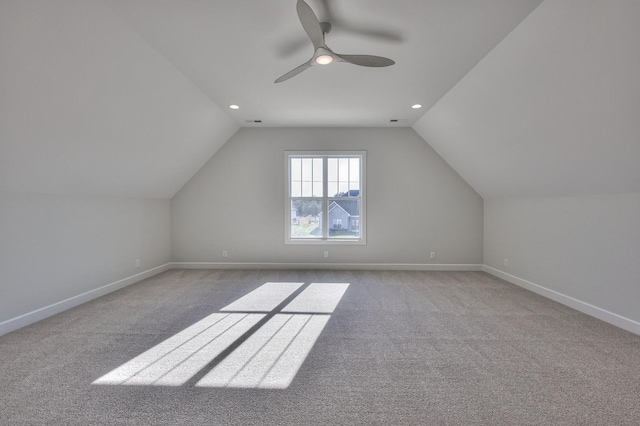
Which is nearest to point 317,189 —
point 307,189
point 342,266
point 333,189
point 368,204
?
point 307,189

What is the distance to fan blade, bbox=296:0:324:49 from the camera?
5.71 ft

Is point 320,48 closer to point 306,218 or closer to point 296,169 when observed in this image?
point 296,169

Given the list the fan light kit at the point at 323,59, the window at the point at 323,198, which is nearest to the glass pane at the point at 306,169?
the window at the point at 323,198

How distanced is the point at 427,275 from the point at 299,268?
7.57 feet

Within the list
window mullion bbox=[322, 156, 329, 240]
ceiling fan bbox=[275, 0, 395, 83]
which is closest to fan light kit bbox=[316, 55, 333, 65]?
ceiling fan bbox=[275, 0, 395, 83]

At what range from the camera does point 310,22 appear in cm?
190

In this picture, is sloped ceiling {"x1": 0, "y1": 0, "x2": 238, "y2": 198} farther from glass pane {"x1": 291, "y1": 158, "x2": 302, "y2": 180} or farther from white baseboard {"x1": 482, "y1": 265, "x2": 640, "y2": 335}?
white baseboard {"x1": 482, "y1": 265, "x2": 640, "y2": 335}

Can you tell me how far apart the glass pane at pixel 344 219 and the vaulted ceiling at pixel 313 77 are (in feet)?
6.39

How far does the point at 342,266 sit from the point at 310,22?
405 centimetres

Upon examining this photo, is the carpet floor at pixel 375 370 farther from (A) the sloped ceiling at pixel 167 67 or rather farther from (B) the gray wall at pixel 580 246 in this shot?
(A) the sloped ceiling at pixel 167 67

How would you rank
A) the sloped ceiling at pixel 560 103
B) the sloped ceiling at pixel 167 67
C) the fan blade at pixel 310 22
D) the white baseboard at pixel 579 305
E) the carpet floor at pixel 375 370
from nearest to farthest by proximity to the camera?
1. the carpet floor at pixel 375 370
2. the fan blade at pixel 310 22
3. the sloped ceiling at pixel 560 103
4. the sloped ceiling at pixel 167 67
5. the white baseboard at pixel 579 305

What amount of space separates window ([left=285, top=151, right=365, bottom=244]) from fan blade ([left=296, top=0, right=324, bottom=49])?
3179 millimetres

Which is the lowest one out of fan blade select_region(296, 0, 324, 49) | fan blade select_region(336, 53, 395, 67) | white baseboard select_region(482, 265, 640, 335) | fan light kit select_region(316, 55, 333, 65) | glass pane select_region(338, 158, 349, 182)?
white baseboard select_region(482, 265, 640, 335)

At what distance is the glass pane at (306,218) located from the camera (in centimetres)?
530
